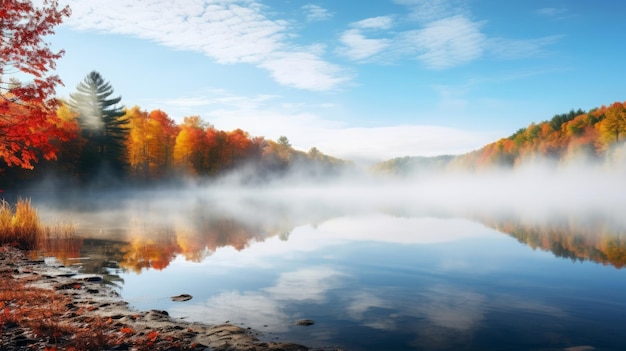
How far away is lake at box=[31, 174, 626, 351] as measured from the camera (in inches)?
345

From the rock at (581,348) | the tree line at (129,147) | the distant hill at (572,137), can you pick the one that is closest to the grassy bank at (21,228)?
the rock at (581,348)

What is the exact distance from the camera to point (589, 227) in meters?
26.2

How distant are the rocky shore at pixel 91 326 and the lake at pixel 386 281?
0.79 metres

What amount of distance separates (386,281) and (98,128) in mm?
69986

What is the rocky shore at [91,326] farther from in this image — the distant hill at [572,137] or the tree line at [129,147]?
the distant hill at [572,137]

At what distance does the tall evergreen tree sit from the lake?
48510 mm

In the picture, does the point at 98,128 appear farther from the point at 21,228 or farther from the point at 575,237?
the point at 575,237

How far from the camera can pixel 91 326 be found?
8008 millimetres

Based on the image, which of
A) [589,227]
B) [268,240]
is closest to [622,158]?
[589,227]

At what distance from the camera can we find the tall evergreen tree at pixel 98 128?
225ft

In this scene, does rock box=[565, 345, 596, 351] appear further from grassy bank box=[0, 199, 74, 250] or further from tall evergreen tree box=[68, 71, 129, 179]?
tall evergreen tree box=[68, 71, 129, 179]

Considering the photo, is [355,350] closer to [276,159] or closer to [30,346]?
[30,346]

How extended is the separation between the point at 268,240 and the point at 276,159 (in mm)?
132167

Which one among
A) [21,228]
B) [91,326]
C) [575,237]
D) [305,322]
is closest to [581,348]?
[305,322]
